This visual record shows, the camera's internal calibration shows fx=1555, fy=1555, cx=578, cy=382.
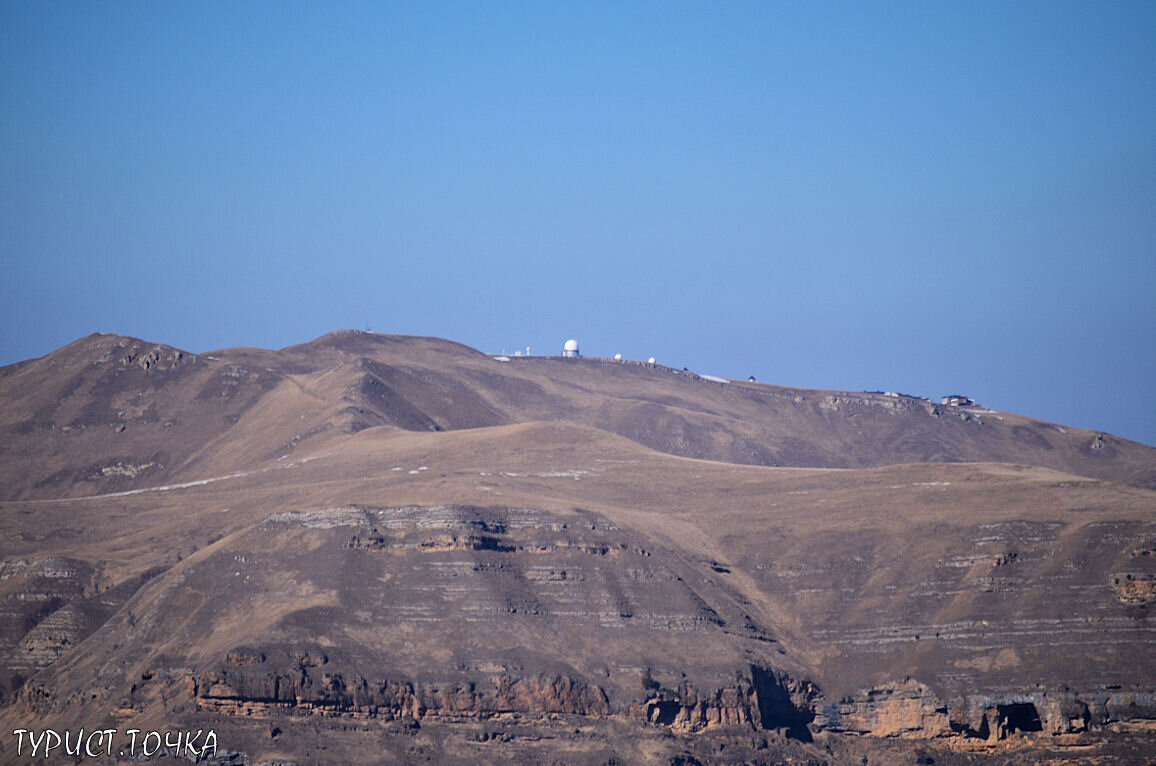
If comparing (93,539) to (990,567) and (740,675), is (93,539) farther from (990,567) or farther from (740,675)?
(990,567)

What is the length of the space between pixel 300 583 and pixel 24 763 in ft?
67.1

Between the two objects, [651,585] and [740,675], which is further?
[651,585]

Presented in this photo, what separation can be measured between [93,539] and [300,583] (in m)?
40.2

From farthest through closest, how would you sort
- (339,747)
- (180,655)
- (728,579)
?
1. (728,579)
2. (180,655)
3. (339,747)

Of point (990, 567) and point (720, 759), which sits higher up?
point (990, 567)

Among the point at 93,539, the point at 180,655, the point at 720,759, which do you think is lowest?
the point at 720,759

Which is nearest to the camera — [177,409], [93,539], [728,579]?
[728,579]

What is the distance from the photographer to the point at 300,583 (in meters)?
104

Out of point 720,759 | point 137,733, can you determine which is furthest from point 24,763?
point 720,759

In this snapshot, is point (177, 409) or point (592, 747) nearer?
point (592, 747)

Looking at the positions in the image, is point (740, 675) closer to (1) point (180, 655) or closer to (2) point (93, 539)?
(1) point (180, 655)

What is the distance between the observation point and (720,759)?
94312 millimetres

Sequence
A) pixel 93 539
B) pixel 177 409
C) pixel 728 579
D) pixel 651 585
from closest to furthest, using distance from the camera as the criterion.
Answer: pixel 651 585 → pixel 728 579 → pixel 93 539 → pixel 177 409

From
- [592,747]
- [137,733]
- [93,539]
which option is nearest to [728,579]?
[592,747]
